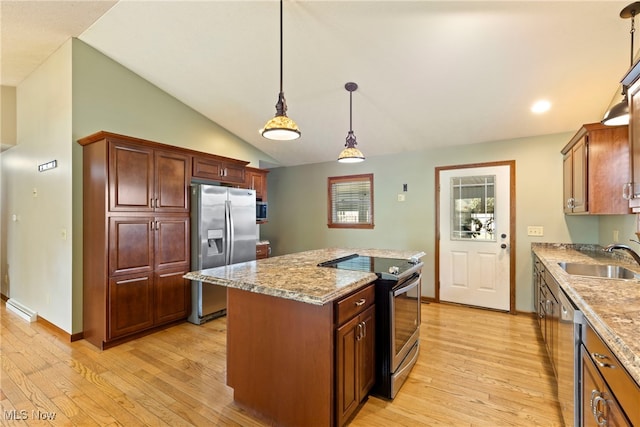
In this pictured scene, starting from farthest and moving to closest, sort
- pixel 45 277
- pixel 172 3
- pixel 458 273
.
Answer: pixel 458 273
pixel 45 277
pixel 172 3

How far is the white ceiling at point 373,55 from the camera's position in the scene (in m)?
2.42

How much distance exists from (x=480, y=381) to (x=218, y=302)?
9.77 ft

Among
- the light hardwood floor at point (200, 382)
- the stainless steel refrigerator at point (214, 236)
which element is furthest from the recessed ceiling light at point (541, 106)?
the stainless steel refrigerator at point (214, 236)

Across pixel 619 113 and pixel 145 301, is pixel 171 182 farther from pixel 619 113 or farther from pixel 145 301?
pixel 619 113

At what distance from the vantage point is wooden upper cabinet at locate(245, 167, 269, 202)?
201 inches

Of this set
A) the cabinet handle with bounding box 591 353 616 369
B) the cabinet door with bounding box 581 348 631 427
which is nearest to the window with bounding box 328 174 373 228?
the cabinet door with bounding box 581 348 631 427

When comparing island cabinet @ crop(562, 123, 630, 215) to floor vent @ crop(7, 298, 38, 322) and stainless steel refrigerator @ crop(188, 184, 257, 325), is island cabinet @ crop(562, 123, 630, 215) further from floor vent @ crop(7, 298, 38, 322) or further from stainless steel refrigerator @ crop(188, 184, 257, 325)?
floor vent @ crop(7, 298, 38, 322)

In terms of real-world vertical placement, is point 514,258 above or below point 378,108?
below

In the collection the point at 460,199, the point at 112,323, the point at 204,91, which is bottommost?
the point at 112,323

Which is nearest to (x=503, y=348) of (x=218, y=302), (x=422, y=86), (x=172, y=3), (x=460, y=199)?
(x=460, y=199)

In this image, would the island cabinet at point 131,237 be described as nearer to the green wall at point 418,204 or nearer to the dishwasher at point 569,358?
the green wall at point 418,204

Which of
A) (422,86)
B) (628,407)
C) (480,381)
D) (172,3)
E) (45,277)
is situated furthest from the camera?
(45,277)

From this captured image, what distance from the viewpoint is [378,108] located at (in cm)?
381

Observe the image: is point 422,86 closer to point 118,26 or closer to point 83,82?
point 118,26
